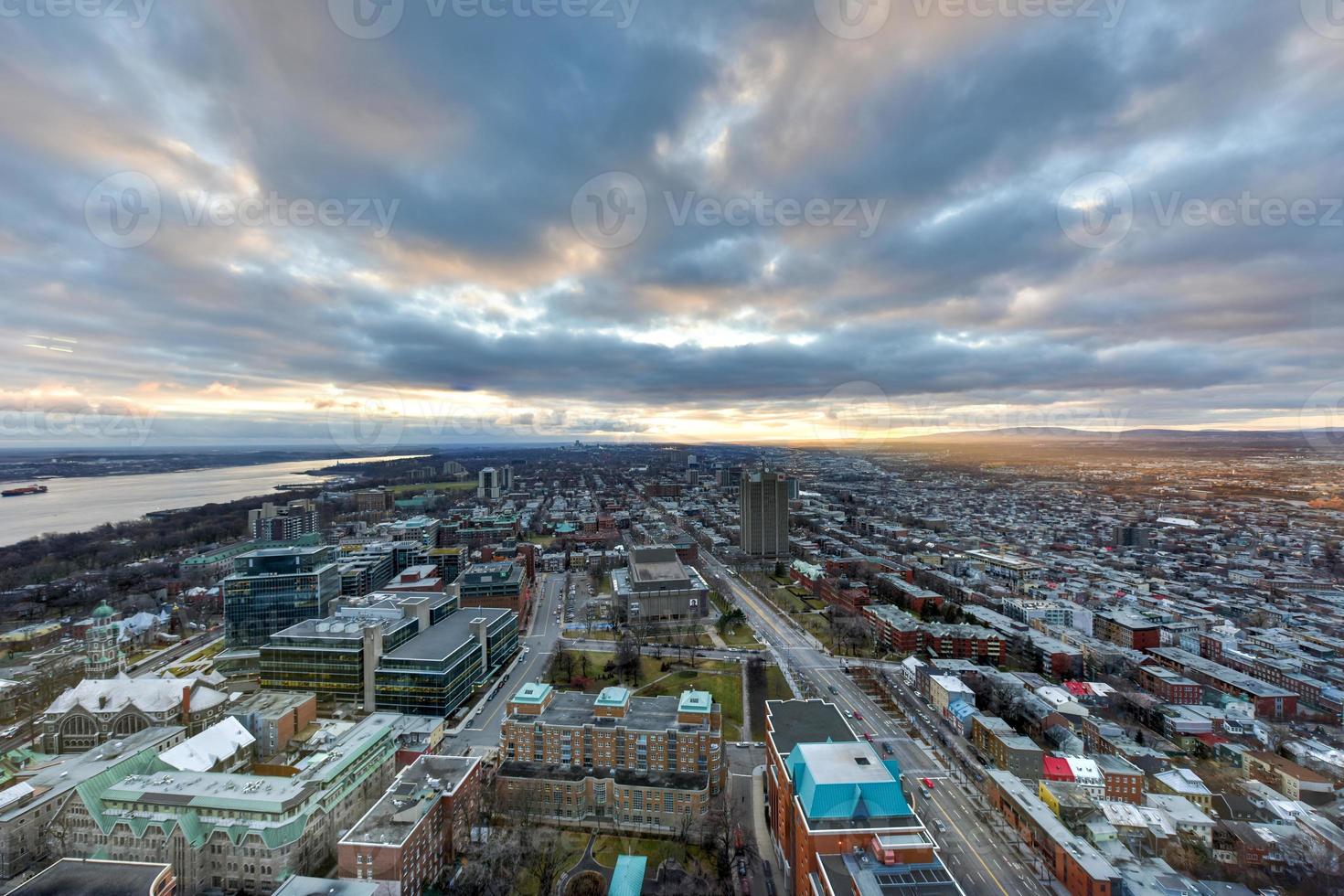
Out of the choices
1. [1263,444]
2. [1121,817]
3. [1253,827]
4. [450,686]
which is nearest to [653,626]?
[450,686]

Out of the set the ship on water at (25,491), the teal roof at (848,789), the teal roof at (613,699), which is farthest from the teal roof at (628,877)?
the ship on water at (25,491)

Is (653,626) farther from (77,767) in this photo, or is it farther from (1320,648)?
(1320,648)

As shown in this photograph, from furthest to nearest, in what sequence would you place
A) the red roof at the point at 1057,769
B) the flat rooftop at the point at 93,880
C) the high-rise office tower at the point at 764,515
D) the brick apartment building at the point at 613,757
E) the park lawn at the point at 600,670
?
1. the high-rise office tower at the point at 764,515
2. the park lawn at the point at 600,670
3. the red roof at the point at 1057,769
4. the brick apartment building at the point at 613,757
5. the flat rooftop at the point at 93,880

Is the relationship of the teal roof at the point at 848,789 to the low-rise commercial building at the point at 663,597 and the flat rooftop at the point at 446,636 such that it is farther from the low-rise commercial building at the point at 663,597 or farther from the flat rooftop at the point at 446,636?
the low-rise commercial building at the point at 663,597

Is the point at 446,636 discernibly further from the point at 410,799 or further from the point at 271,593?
the point at 410,799

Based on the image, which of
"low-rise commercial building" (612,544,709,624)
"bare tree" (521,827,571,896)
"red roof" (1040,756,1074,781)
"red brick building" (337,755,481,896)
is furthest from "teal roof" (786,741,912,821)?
"low-rise commercial building" (612,544,709,624)

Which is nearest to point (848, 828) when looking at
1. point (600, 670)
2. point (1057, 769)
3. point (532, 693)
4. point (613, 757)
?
point (613, 757)

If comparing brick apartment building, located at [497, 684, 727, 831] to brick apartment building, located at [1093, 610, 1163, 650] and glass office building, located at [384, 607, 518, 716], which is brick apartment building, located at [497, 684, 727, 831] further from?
brick apartment building, located at [1093, 610, 1163, 650]
